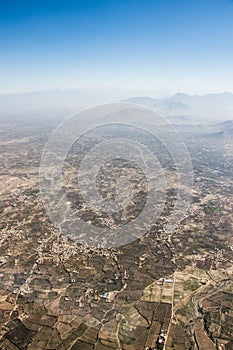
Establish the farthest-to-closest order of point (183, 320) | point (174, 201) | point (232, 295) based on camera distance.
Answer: point (174, 201)
point (232, 295)
point (183, 320)

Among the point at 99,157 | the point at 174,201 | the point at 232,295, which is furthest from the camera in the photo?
the point at 99,157

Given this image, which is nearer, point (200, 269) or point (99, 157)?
point (200, 269)

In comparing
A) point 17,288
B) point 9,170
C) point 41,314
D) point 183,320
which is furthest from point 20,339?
point 9,170

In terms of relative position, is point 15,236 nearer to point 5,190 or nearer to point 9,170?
point 5,190

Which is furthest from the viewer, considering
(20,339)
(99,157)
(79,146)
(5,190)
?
(79,146)

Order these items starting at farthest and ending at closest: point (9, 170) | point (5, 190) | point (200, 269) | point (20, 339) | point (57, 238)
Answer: point (9, 170), point (5, 190), point (57, 238), point (200, 269), point (20, 339)

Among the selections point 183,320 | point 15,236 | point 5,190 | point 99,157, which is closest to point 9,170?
point 5,190

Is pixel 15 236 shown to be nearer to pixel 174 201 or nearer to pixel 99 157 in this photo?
pixel 174 201

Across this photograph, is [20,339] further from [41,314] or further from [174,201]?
[174,201]

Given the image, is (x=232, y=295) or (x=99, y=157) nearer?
(x=232, y=295)
